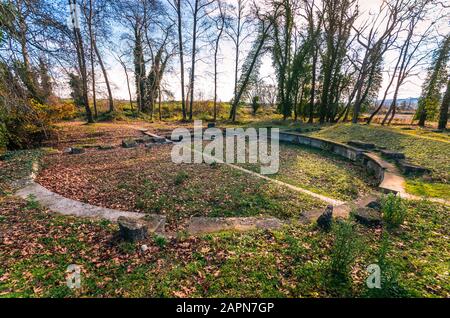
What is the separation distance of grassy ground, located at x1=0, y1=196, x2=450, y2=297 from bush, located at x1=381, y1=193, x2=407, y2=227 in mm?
140

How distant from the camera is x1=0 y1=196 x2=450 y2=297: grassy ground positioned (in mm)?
2307

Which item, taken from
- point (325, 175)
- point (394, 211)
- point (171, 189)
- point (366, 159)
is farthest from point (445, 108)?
point (171, 189)

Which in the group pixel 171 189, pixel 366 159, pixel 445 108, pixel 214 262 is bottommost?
pixel 214 262

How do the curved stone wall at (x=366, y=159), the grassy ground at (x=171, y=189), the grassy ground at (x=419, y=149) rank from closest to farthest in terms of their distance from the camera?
the grassy ground at (x=171, y=189) → the grassy ground at (x=419, y=149) → the curved stone wall at (x=366, y=159)

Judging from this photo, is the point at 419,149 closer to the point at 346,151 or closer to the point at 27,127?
the point at 346,151

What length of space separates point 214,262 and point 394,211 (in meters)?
3.12

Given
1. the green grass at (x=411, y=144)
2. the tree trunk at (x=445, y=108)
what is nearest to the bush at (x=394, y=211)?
the green grass at (x=411, y=144)

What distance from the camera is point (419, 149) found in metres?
8.19

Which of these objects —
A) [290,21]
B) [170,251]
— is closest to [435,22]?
[290,21]

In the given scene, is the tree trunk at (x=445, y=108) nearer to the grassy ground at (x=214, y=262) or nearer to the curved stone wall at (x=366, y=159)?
the curved stone wall at (x=366, y=159)

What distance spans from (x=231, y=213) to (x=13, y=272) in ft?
10.5

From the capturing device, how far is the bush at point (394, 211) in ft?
11.7

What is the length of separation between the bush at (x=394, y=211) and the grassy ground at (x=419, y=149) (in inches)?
73.0

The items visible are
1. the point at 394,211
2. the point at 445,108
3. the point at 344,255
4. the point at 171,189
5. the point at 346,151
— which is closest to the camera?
the point at 344,255
